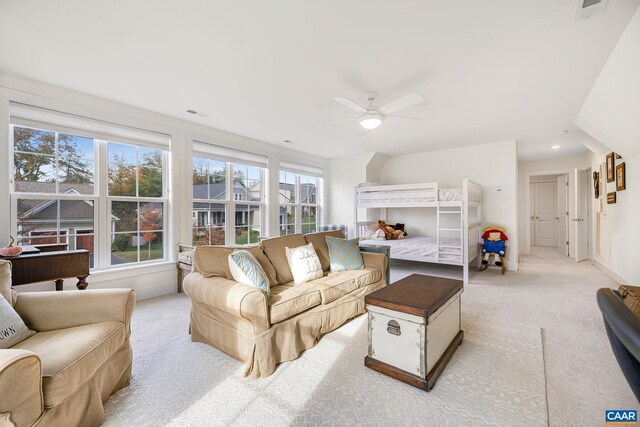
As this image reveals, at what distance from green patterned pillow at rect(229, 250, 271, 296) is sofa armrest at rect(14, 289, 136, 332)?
702 mm

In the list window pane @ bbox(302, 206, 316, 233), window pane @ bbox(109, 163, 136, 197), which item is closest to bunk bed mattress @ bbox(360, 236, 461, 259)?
window pane @ bbox(302, 206, 316, 233)

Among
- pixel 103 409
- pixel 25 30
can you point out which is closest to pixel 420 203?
pixel 103 409

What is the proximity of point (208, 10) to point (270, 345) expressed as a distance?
7.65 ft

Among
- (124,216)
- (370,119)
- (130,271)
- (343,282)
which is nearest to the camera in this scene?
(343,282)

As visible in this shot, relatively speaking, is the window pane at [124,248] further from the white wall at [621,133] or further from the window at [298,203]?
the white wall at [621,133]

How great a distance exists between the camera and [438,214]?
14.1ft

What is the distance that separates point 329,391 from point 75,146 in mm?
3728

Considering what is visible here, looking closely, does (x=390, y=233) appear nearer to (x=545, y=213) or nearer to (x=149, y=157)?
(x=149, y=157)

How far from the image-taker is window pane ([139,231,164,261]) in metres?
3.68

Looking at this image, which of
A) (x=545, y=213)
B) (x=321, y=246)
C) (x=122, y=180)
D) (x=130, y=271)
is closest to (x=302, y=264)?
(x=321, y=246)

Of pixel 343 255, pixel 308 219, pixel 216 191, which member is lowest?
pixel 343 255

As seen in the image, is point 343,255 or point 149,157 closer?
point 343,255

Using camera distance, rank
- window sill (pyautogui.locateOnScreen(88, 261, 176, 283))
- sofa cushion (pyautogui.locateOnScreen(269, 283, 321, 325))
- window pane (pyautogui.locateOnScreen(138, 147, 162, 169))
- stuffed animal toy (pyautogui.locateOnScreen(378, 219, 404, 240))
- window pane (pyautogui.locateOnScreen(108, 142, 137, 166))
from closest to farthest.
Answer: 1. sofa cushion (pyautogui.locateOnScreen(269, 283, 321, 325))
2. window sill (pyautogui.locateOnScreen(88, 261, 176, 283))
3. window pane (pyautogui.locateOnScreen(108, 142, 137, 166))
4. window pane (pyautogui.locateOnScreen(138, 147, 162, 169))
5. stuffed animal toy (pyautogui.locateOnScreen(378, 219, 404, 240))

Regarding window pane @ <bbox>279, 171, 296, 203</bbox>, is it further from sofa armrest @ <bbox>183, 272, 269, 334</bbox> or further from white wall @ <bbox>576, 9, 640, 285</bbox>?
white wall @ <bbox>576, 9, 640, 285</bbox>
